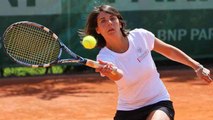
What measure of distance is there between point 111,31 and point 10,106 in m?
3.81

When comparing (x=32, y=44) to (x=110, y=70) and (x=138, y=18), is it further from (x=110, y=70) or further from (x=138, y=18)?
(x=138, y=18)

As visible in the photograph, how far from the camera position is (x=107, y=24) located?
345 centimetres

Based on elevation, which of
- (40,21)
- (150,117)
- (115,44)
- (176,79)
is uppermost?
(115,44)

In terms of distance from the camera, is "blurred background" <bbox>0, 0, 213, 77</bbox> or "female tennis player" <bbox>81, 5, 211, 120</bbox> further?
"blurred background" <bbox>0, 0, 213, 77</bbox>

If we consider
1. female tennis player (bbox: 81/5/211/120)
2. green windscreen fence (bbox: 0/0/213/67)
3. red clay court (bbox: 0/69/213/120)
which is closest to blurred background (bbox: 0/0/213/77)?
green windscreen fence (bbox: 0/0/213/67)

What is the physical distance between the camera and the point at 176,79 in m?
9.07

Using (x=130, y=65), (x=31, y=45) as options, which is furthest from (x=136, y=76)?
(x=31, y=45)

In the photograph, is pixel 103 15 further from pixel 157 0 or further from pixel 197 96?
pixel 157 0

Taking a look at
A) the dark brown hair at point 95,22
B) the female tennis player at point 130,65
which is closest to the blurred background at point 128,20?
the dark brown hair at point 95,22

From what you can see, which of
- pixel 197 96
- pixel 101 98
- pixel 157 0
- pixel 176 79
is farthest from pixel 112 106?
pixel 157 0

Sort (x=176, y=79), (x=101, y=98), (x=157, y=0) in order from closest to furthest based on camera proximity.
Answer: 1. (x=101, y=98)
2. (x=176, y=79)
3. (x=157, y=0)

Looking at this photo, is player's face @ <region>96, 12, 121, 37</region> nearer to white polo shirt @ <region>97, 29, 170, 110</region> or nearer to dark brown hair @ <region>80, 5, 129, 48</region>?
dark brown hair @ <region>80, 5, 129, 48</region>

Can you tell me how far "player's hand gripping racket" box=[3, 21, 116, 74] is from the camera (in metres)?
3.94

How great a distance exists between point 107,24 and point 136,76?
391 millimetres
